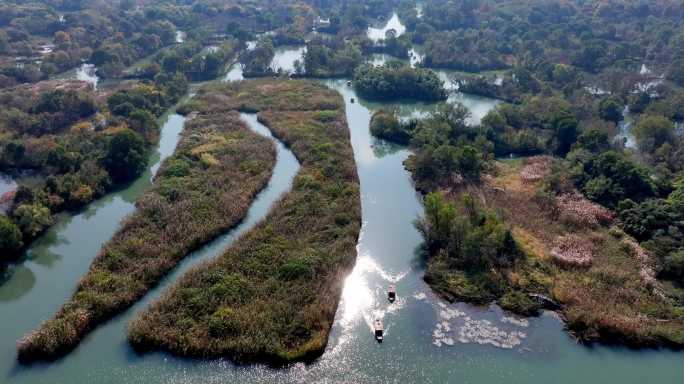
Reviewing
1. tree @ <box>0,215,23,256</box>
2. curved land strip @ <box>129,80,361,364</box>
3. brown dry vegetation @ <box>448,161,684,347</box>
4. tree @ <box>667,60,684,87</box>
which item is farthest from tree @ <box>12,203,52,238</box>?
tree @ <box>667,60,684,87</box>

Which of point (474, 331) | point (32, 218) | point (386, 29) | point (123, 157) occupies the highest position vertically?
point (474, 331)

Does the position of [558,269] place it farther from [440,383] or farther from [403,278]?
[440,383]

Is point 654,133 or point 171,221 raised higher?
point 654,133

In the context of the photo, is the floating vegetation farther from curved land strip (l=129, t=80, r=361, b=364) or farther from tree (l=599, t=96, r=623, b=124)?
tree (l=599, t=96, r=623, b=124)

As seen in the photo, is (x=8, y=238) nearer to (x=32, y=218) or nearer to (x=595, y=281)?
(x=32, y=218)

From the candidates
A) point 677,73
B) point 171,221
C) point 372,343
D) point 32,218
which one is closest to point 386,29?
point 677,73

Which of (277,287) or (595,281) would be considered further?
(595,281)

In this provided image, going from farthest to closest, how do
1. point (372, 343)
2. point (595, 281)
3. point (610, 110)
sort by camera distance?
1. point (610, 110)
2. point (595, 281)
3. point (372, 343)

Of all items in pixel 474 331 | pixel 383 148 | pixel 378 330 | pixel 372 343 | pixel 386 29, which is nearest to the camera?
pixel 372 343
